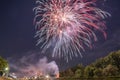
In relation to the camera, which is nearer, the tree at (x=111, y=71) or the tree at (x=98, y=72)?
the tree at (x=111, y=71)

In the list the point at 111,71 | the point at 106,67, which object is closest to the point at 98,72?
the point at 106,67

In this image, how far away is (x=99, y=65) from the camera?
525ft

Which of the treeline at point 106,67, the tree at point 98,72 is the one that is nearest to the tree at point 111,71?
the treeline at point 106,67

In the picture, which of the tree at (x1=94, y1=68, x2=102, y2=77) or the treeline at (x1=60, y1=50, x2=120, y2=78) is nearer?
the treeline at (x1=60, y1=50, x2=120, y2=78)

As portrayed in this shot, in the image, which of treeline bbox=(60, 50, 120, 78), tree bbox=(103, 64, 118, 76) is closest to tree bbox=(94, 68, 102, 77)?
treeline bbox=(60, 50, 120, 78)

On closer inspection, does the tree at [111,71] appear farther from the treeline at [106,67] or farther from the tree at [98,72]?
the tree at [98,72]

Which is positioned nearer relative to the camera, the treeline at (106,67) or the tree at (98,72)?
the treeline at (106,67)

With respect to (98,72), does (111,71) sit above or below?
below

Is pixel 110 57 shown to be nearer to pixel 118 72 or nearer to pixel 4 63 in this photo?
pixel 118 72

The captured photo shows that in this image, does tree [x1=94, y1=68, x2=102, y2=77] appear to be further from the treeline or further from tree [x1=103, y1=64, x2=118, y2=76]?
tree [x1=103, y1=64, x2=118, y2=76]

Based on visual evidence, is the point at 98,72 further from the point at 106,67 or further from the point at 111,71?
the point at 111,71

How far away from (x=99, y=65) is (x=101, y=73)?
1326cm

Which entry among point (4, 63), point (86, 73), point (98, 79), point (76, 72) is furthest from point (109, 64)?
point (98, 79)

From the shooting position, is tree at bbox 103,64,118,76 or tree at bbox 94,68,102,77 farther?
tree at bbox 94,68,102,77
